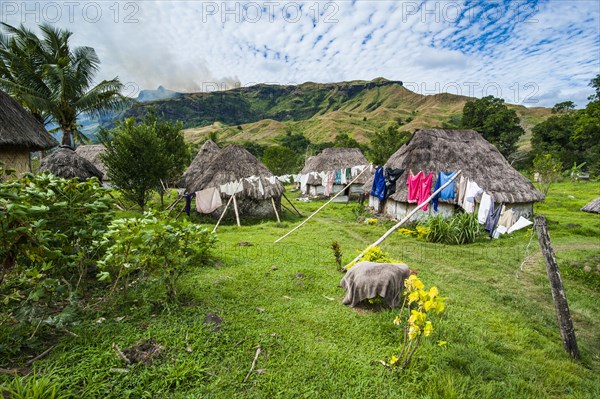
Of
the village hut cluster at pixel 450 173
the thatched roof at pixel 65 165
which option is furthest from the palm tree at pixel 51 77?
the village hut cluster at pixel 450 173

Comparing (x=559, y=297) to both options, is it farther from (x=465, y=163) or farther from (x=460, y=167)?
(x=465, y=163)

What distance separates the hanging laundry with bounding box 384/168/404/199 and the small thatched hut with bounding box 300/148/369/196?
8531mm

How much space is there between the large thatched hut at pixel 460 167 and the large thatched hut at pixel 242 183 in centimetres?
641

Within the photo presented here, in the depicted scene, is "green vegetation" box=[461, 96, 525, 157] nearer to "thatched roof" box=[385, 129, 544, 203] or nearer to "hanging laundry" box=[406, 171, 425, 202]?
"thatched roof" box=[385, 129, 544, 203]

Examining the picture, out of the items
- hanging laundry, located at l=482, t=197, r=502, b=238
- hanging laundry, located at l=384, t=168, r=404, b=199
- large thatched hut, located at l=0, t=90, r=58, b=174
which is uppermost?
large thatched hut, located at l=0, t=90, r=58, b=174

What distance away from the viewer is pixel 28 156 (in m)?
10.5

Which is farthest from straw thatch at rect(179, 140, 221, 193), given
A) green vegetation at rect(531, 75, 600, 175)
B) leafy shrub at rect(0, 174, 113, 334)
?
green vegetation at rect(531, 75, 600, 175)

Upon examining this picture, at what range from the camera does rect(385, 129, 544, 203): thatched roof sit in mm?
12711

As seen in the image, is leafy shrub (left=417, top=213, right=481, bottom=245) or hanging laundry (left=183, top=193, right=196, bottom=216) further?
hanging laundry (left=183, top=193, right=196, bottom=216)

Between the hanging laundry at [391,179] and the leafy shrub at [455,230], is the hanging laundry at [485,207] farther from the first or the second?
the hanging laundry at [391,179]

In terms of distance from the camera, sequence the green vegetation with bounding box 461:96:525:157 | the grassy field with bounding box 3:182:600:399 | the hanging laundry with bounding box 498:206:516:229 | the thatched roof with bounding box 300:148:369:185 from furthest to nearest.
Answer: the green vegetation with bounding box 461:96:525:157 < the thatched roof with bounding box 300:148:369:185 < the hanging laundry with bounding box 498:206:516:229 < the grassy field with bounding box 3:182:600:399

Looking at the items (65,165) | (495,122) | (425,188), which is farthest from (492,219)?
(495,122)

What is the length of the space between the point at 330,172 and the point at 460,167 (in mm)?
12712

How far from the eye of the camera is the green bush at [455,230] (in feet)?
34.2
